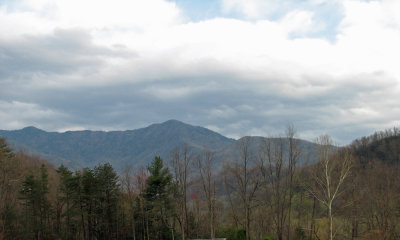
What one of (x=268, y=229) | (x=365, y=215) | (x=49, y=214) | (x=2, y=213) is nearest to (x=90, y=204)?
(x=49, y=214)

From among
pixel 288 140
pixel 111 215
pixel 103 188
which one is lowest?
pixel 111 215

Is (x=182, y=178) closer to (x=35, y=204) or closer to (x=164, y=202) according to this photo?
(x=164, y=202)

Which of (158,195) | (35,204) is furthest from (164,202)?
(35,204)

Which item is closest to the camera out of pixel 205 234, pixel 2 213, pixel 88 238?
pixel 2 213

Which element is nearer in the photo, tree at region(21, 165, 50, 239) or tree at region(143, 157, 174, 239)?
tree at region(143, 157, 174, 239)

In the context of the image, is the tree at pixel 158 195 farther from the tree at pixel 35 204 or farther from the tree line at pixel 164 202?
the tree at pixel 35 204

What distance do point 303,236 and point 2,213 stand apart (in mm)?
44899

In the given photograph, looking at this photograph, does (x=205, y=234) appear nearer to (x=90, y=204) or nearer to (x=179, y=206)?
(x=179, y=206)

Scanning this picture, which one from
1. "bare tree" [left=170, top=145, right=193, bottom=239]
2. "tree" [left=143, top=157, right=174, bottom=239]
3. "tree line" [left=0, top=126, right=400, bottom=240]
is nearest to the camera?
"tree line" [left=0, top=126, right=400, bottom=240]

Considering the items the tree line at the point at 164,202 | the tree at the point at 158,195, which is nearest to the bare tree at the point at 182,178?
the tree line at the point at 164,202

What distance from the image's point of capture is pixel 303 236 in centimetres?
5950

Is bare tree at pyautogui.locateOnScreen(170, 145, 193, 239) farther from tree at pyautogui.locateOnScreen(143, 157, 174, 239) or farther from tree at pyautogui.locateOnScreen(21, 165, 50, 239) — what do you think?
tree at pyautogui.locateOnScreen(21, 165, 50, 239)

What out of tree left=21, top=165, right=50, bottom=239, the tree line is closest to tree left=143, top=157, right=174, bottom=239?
the tree line

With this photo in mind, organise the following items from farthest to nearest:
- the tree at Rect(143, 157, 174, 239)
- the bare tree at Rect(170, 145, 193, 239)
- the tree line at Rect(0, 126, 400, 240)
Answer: the bare tree at Rect(170, 145, 193, 239), the tree at Rect(143, 157, 174, 239), the tree line at Rect(0, 126, 400, 240)
